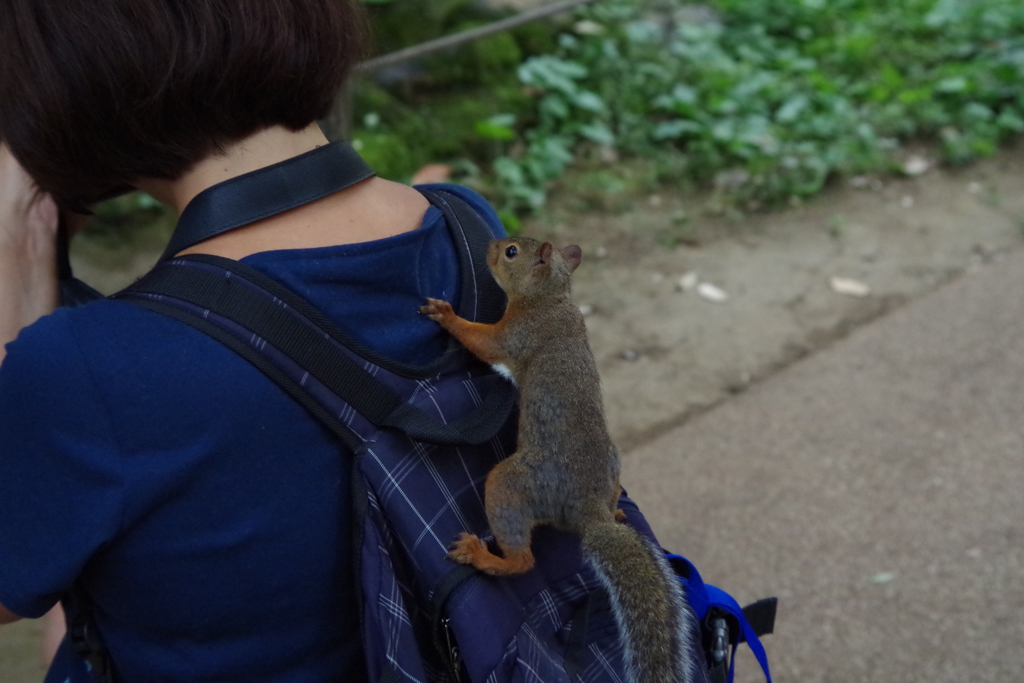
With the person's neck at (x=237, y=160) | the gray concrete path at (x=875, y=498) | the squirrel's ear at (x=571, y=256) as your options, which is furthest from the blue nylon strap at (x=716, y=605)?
the gray concrete path at (x=875, y=498)

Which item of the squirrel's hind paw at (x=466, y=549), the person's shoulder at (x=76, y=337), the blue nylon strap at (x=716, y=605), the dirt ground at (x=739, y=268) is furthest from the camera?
the dirt ground at (x=739, y=268)

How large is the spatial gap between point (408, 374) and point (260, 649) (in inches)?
17.2

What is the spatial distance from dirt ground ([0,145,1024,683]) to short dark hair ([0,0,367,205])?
7.62 feet

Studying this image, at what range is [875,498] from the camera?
313cm

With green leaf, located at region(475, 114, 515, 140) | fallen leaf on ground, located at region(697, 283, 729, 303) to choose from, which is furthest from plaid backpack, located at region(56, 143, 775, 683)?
green leaf, located at region(475, 114, 515, 140)

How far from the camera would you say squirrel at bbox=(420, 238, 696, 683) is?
1396 mm

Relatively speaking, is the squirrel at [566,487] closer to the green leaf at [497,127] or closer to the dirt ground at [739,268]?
the dirt ground at [739,268]

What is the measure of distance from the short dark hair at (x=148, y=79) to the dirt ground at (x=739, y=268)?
91.5 inches

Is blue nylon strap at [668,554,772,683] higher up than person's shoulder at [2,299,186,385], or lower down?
lower down

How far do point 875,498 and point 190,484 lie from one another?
2.52m

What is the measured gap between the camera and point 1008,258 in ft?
14.7

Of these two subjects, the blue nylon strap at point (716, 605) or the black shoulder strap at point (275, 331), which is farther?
the blue nylon strap at point (716, 605)

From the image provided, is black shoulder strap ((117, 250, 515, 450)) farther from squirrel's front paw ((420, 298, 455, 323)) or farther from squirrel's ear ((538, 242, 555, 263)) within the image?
squirrel's ear ((538, 242, 555, 263))

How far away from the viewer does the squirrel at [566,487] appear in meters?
1.40
